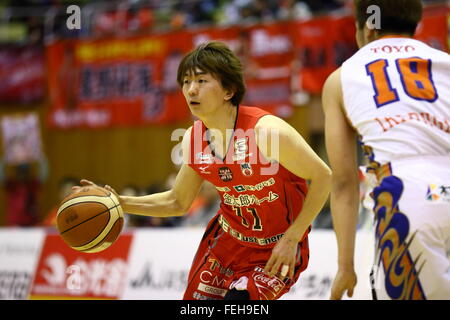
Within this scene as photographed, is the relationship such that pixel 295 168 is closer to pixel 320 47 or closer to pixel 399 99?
pixel 399 99

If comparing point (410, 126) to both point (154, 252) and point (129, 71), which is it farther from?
point (129, 71)

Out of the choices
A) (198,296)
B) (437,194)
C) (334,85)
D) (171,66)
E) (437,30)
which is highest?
(437,30)

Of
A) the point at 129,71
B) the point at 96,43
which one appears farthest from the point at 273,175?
the point at 96,43

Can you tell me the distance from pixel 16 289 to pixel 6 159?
21.8 feet

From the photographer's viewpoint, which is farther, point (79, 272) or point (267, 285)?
point (79, 272)

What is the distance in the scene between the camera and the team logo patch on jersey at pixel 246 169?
4.16m

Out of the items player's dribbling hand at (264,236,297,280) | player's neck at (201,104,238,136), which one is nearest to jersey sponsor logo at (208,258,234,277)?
player's dribbling hand at (264,236,297,280)

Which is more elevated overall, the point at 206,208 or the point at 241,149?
the point at 241,149

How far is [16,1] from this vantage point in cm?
1570

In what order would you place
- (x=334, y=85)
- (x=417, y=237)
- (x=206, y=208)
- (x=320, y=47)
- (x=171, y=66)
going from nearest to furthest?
1. (x=417, y=237)
2. (x=334, y=85)
3. (x=206, y=208)
4. (x=320, y=47)
5. (x=171, y=66)

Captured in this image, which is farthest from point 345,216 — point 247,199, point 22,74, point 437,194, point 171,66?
point 22,74

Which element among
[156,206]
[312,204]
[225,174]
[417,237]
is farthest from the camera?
[156,206]

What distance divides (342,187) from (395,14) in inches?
34.1

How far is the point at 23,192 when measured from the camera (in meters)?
15.0
